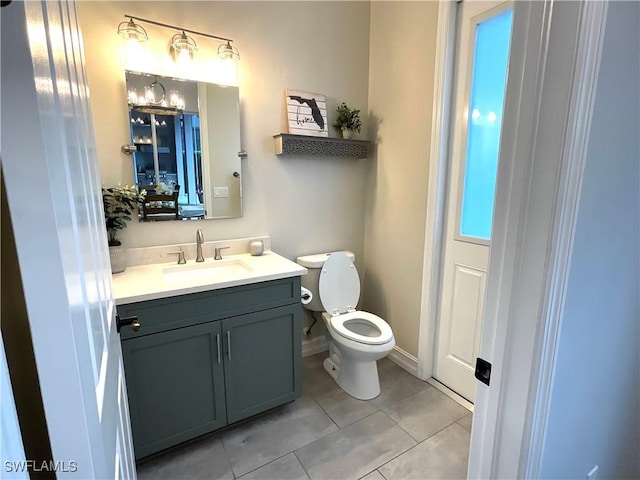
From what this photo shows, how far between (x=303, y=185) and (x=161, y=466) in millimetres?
1790

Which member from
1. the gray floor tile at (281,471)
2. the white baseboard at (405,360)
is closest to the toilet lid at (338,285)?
the white baseboard at (405,360)

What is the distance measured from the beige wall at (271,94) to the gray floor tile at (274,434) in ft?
3.37

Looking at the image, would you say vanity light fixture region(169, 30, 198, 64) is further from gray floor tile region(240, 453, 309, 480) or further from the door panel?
gray floor tile region(240, 453, 309, 480)

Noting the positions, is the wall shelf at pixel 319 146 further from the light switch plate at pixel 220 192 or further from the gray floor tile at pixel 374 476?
the gray floor tile at pixel 374 476

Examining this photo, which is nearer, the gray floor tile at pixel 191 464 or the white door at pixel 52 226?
the white door at pixel 52 226

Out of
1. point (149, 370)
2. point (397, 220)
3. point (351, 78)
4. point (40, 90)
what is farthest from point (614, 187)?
point (351, 78)

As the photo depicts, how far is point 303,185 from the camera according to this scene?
233cm

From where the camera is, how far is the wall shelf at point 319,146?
210 cm

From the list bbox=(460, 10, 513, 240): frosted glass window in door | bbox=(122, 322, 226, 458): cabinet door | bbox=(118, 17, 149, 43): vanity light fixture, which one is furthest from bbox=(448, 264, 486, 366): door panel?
bbox=(118, 17, 149, 43): vanity light fixture

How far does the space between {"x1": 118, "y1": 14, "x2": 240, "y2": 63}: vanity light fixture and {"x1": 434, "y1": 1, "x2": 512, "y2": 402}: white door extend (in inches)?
52.8

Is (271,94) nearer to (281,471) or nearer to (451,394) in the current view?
(281,471)

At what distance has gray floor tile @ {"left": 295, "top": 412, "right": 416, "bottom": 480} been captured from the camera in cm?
156

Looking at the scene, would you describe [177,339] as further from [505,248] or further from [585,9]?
[585,9]

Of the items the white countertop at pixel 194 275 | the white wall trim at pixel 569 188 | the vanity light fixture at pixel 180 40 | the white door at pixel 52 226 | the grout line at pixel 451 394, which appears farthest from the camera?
the grout line at pixel 451 394
